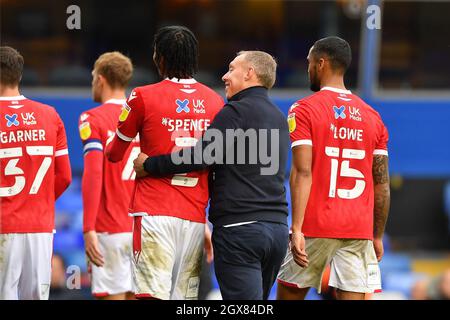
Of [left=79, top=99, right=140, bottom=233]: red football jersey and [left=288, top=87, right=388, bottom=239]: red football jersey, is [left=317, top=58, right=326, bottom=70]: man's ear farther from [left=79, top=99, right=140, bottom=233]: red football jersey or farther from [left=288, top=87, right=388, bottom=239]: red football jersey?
[left=79, top=99, right=140, bottom=233]: red football jersey

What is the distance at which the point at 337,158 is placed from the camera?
7008 millimetres

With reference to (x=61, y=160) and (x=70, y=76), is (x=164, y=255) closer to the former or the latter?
(x=61, y=160)

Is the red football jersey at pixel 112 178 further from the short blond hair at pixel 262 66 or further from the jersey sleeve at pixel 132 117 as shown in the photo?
the short blond hair at pixel 262 66

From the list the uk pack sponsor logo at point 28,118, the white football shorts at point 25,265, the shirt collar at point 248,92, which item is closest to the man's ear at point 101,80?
the uk pack sponsor logo at point 28,118

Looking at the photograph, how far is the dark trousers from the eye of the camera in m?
6.37

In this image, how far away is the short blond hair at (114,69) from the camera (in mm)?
8273

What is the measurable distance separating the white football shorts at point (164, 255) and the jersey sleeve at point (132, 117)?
54 centimetres

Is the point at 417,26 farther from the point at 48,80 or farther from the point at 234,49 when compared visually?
the point at 48,80

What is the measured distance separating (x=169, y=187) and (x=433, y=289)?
687 centimetres

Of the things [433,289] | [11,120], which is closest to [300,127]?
[11,120]

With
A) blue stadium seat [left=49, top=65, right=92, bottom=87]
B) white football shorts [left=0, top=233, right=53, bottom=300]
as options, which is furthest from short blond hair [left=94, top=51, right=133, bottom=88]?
blue stadium seat [left=49, top=65, right=92, bottom=87]
